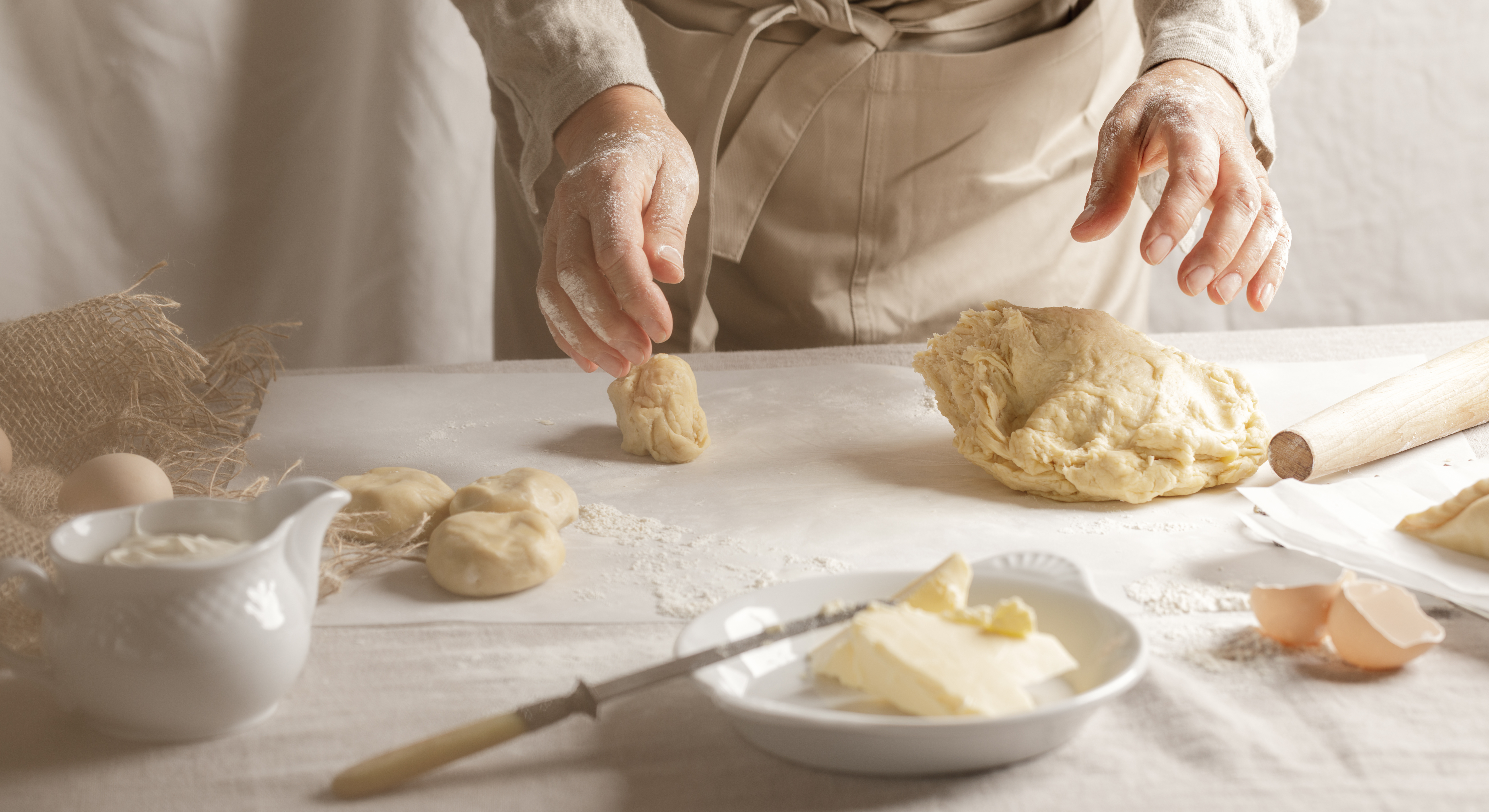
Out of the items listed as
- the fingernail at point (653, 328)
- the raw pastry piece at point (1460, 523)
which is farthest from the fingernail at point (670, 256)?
the raw pastry piece at point (1460, 523)

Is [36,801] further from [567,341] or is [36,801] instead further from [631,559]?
[567,341]

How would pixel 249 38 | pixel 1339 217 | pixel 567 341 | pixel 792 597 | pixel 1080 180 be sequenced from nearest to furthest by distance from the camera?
pixel 792 597, pixel 567 341, pixel 1080 180, pixel 249 38, pixel 1339 217

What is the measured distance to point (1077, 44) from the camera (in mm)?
2445

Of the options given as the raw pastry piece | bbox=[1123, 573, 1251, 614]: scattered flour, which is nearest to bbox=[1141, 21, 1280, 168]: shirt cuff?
the raw pastry piece

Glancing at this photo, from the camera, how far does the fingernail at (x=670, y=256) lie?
1.69 m

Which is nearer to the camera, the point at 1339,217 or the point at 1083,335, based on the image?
the point at 1083,335

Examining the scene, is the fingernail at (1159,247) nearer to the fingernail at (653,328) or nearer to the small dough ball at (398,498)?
the fingernail at (653,328)

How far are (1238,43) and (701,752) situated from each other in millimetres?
1606

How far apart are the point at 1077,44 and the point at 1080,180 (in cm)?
34

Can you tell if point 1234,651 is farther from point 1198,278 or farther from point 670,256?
point 670,256

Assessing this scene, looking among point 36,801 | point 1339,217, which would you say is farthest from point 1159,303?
point 36,801

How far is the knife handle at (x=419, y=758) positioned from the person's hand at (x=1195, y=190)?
1.09 metres

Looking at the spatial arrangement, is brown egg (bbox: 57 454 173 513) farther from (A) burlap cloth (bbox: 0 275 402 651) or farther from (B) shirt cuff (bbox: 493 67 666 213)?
(B) shirt cuff (bbox: 493 67 666 213)

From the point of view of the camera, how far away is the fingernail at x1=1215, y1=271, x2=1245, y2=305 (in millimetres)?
1659
